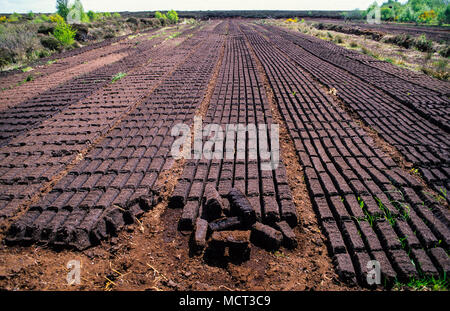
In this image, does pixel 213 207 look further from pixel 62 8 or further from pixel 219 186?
pixel 62 8

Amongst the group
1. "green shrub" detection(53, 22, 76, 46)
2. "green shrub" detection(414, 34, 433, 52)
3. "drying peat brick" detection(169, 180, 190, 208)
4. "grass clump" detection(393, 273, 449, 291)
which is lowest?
"grass clump" detection(393, 273, 449, 291)

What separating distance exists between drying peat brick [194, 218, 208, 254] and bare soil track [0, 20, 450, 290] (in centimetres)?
12

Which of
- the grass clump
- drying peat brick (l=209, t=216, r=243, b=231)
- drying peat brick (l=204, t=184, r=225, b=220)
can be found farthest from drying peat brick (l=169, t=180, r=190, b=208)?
the grass clump

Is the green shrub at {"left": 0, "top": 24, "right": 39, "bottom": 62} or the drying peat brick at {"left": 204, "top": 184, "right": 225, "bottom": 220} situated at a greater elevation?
the green shrub at {"left": 0, "top": 24, "right": 39, "bottom": 62}

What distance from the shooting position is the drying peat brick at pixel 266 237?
2373 mm

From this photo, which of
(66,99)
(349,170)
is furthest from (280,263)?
(66,99)

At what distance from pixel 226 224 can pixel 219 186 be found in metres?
0.69

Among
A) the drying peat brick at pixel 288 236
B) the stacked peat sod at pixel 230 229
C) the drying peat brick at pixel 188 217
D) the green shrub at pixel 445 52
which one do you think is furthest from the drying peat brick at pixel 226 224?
the green shrub at pixel 445 52

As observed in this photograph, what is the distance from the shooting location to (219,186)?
A: 3141 mm

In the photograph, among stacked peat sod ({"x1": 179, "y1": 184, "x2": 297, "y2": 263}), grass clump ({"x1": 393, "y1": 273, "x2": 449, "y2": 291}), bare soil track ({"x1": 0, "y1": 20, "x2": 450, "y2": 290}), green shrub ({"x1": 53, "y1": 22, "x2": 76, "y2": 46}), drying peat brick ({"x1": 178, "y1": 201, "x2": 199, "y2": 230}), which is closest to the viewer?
grass clump ({"x1": 393, "y1": 273, "x2": 449, "y2": 291})

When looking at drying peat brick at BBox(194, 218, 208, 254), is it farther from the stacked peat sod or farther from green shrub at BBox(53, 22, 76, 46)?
green shrub at BBox(53, 22, 76, 46)

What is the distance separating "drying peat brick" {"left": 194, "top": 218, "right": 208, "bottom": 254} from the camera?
238cm

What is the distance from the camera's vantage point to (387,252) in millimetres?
2336
